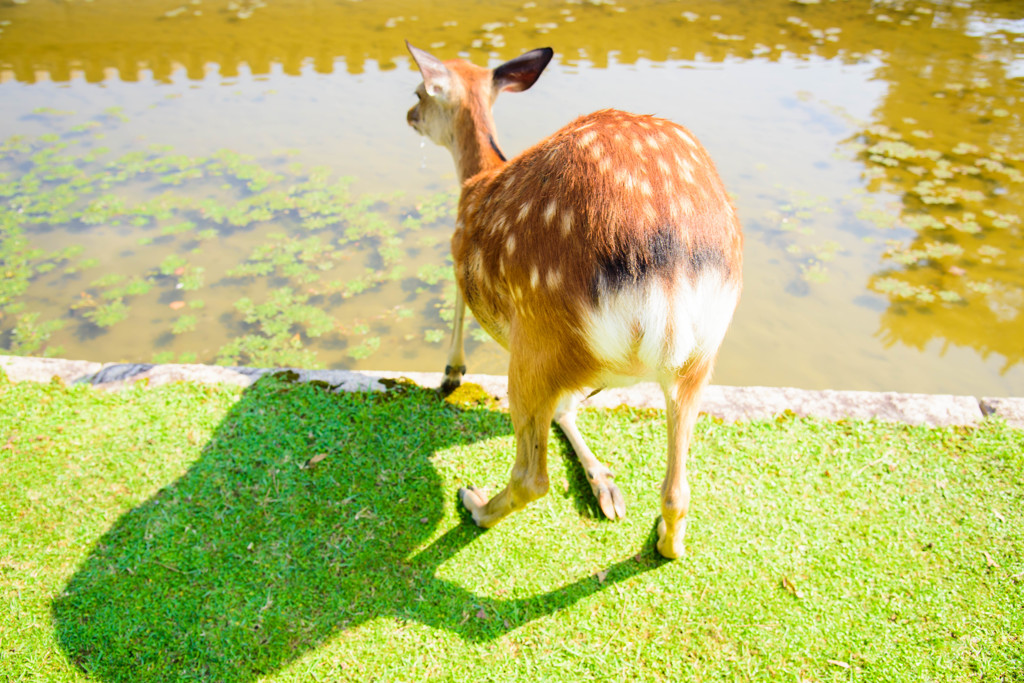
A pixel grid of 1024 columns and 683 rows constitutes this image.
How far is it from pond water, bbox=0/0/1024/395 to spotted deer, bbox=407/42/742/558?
71.7 inches

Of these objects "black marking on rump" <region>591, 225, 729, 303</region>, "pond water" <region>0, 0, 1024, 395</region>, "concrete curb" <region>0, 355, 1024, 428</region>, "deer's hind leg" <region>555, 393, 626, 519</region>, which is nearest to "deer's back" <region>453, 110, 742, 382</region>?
"black marking on rump" <region>591, 225, 729, 303</region>

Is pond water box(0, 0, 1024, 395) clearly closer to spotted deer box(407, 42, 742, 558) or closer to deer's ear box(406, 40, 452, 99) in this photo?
deer's ear box(406, 40, 452, 99)

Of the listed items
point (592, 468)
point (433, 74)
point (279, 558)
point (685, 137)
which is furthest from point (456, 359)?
point (685, 137)

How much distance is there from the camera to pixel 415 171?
17.9 ft

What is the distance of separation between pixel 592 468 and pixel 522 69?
187 cm

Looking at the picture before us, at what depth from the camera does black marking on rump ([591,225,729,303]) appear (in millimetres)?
1583

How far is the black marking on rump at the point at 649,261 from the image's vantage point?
158 cm

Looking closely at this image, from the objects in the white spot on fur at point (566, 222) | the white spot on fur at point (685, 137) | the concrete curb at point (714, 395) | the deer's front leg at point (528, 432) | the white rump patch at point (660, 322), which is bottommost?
the concrete curb at point (714, 395)

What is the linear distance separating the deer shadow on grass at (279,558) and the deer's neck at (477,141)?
3.86 ft

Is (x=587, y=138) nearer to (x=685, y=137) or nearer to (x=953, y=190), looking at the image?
(x=685, y=137)

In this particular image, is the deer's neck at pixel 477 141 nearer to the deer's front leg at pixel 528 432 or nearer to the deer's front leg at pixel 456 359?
the deer's front leg at pixel 456 359

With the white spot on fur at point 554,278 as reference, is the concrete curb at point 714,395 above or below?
below

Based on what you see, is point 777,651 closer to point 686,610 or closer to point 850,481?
point 686,610

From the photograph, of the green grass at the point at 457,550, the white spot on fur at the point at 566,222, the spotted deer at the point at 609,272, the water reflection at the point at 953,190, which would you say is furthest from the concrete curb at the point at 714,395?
the white spot on fur at the point at 566,222
